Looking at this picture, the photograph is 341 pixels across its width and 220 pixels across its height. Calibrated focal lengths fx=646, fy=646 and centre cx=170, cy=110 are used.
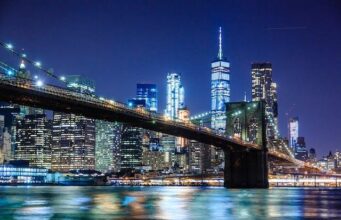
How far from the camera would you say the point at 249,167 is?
8488cm

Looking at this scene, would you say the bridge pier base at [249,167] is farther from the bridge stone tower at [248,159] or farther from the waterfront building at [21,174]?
the waterfront building at [21,174]

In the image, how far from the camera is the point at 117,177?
594 ft

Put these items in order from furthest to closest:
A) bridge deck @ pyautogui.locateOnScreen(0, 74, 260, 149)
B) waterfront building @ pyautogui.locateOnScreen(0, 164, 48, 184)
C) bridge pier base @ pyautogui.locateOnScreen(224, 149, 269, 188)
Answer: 1. waterfront building @ pyautogui.locateOnScreen(0, 164, 48, 184)
2. bridge pier base @ pyautogui.locateOnScreen(224, 149, 269, 188)
3. bridge deck @ pyautogui.locateOnScreen(0, 74, 260, 149)

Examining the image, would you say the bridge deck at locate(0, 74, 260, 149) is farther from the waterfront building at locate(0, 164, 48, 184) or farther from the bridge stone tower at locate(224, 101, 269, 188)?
the waterfront building at locate(0, 164, 48, 184)

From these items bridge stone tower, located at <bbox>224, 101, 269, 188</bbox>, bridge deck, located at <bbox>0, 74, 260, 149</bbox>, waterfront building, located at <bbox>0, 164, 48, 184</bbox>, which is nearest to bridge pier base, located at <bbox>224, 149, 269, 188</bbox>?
bridge stone tower, located at <bbox>224, 101, 269, 188</bbox>

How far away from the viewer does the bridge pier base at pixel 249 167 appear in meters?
84.8

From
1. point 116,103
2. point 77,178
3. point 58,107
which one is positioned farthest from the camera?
point 77,178

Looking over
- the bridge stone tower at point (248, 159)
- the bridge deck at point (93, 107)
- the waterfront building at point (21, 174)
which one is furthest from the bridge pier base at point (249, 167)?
the waterfront building at point (21, 174)

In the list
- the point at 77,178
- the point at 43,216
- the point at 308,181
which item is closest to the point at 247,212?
the point at 43,216

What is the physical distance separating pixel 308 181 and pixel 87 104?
322 ft

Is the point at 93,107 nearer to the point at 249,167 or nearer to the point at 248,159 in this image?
the point at 248,159

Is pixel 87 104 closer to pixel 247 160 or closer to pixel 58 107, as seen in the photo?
pixel 58 107

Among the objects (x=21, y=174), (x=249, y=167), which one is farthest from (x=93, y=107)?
(x=21, y=174)

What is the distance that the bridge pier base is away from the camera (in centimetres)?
8481
